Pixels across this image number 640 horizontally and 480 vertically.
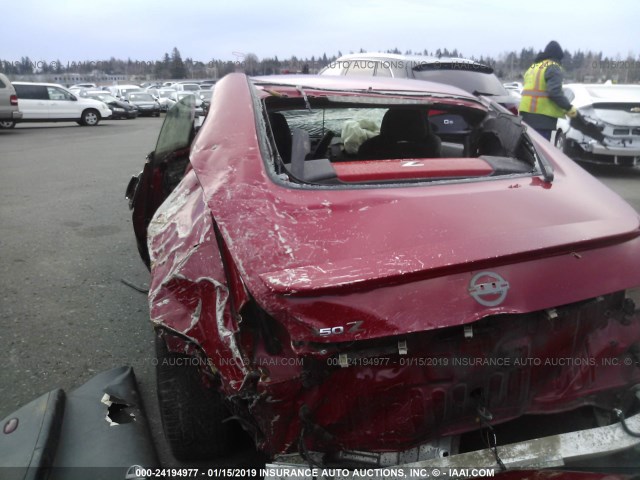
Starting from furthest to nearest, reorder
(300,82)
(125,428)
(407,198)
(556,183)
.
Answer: (300,82) → (556,183) → (125,428) → (407,198)

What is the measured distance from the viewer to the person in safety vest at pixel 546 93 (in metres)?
6.41

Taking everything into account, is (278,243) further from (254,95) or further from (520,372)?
(254,95)

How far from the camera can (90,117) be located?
19.3 metres

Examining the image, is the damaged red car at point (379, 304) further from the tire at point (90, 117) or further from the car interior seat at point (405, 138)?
the tire at point (90, 117)

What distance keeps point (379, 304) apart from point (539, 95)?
5905 millimetres

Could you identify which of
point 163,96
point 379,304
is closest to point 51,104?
point 163,96

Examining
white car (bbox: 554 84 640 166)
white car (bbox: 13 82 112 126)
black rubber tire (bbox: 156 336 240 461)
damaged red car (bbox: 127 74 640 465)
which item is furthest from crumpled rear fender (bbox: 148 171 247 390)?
white car (bbox: 13 82 112 126)

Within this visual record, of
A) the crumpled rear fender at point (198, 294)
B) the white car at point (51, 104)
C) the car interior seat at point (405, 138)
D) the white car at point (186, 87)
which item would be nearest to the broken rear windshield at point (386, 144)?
the car interior seat at point (405, 138)

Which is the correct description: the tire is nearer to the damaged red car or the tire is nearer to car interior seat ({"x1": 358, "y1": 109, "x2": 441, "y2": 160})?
car interior seat ({"x1": 358, "y1": 109, "x2": 441, "y2": 160})

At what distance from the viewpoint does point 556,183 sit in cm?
222

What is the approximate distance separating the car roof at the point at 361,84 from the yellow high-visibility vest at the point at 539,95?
3853mm

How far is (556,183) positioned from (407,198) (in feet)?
2.40

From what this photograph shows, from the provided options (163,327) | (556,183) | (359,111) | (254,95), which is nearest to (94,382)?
(163,327)

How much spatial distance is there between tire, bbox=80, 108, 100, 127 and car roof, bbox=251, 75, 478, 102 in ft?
59.6
